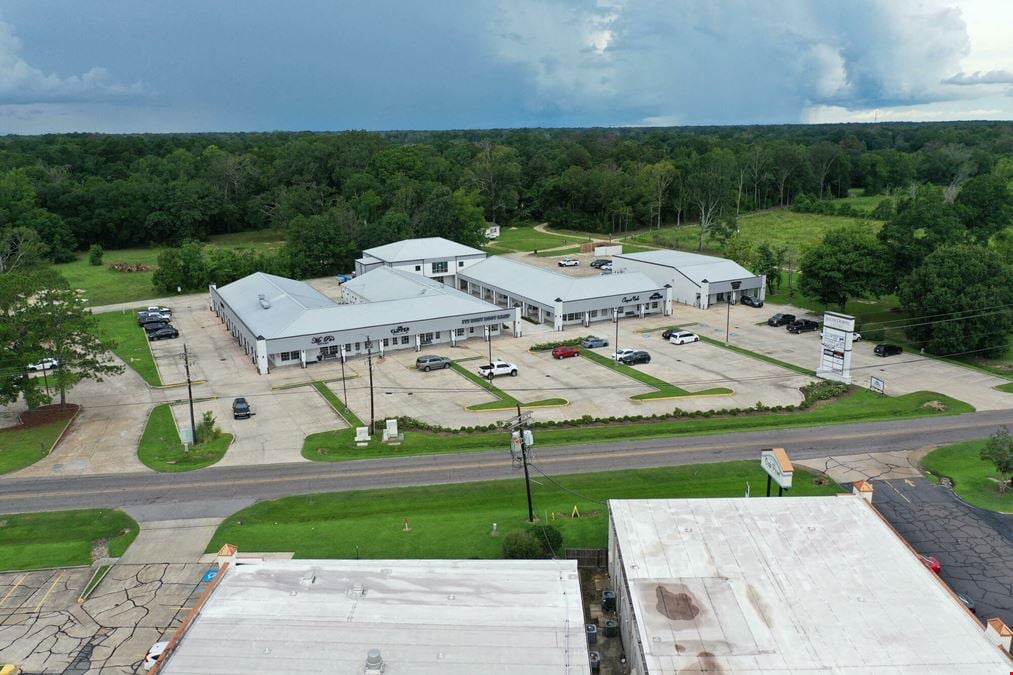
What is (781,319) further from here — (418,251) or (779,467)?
(418,251)

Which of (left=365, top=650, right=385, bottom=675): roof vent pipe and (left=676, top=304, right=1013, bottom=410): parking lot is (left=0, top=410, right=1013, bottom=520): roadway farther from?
(left=365, top=650, right=385, bottom=675): roof vent pipe

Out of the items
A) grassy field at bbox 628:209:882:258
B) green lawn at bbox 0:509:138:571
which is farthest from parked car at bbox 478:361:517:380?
grassy field at bbox 628:209:882:258

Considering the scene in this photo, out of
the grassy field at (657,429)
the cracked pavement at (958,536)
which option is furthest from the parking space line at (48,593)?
the cracked pavement at (958,536)

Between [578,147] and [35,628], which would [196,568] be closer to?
[35,628]

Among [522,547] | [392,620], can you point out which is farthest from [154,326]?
[392,620]

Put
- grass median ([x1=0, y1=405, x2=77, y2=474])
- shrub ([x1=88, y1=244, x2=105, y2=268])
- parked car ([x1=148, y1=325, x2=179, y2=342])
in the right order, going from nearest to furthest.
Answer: grass median ([x1=0, y1=405, x2=77, y2=474]) → parked car ([x1=148, y1=325, x2=179, y2=342]) → shrub ([x1=88, y1=244, x2=105, y2=268])

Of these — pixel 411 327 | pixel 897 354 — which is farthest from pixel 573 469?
pixel 897 354

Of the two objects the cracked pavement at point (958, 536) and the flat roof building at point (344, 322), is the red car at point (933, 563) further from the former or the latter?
the flat roof building at point (344, 322)
